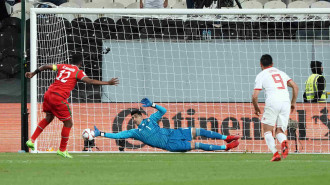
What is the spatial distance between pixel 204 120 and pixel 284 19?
2744 mm

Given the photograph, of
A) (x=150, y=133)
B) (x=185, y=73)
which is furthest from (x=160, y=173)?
(x=185, y=73)

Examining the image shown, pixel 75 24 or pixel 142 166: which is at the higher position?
pixel 75 24

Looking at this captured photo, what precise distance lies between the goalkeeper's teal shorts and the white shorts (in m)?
2.82

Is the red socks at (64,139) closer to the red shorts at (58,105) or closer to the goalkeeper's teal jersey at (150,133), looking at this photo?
the red shorts at (58,105)

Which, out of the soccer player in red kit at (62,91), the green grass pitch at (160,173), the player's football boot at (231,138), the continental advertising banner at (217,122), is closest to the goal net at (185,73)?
the continental advertising banner at (217,122)

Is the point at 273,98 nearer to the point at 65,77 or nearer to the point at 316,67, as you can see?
the point at 65,77

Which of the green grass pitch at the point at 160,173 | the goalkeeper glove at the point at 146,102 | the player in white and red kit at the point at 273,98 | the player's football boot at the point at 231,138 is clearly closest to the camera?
the green grass pitch at the point at 160,173

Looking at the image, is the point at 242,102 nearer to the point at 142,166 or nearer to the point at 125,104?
the point at 125,104

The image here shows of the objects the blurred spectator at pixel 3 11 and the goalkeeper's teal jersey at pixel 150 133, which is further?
the blurred spectator at pixel 3 11

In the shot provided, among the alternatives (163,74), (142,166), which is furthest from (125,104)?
(142,166)

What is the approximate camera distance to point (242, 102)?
577 inches

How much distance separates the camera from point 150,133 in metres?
13.4

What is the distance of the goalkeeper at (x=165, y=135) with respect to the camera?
13359 millimetres

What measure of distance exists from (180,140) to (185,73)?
1.96 m
